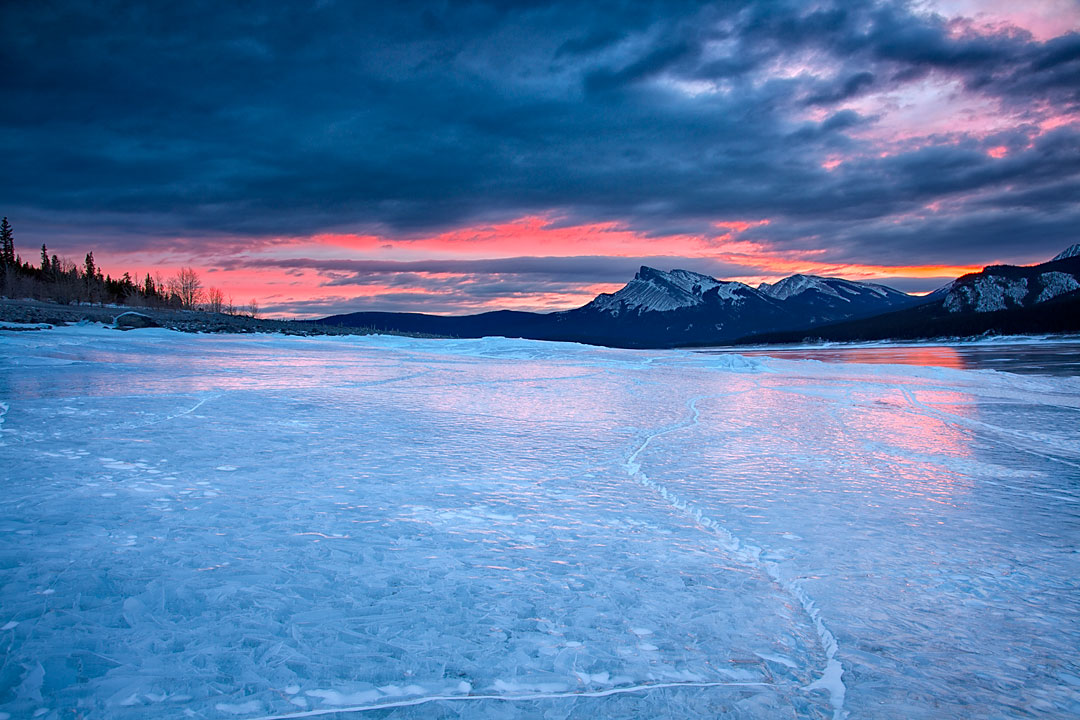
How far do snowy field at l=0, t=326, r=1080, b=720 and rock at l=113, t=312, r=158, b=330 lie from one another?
32.6m

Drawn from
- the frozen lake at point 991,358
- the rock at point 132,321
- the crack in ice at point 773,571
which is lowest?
the crack in ice at point 773,571

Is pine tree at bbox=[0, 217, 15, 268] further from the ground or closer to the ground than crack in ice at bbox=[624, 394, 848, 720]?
further from the ground

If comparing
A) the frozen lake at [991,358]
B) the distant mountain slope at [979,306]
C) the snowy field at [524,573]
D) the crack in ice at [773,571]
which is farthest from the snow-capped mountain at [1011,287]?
the crack in ice at [773,571]

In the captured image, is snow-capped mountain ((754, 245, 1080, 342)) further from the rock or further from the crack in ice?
the rock

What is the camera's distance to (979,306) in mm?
139750

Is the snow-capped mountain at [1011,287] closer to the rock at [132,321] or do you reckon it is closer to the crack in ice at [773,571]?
the rock at [132,321]

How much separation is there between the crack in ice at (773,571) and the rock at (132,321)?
37943 mm

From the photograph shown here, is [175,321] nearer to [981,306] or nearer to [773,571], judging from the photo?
[773,571]

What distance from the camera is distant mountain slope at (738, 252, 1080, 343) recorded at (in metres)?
97.6

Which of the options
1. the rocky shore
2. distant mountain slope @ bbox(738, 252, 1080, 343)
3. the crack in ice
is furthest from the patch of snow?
Answer: the crack in ice

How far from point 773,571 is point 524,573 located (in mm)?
1552

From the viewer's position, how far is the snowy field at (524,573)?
229 cm

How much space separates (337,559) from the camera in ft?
11.2

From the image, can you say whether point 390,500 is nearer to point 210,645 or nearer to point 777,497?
point 210,645
